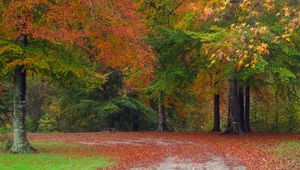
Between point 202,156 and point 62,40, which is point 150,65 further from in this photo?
point 202,156

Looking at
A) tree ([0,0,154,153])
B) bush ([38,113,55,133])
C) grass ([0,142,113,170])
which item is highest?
tree ([0,0,154,153])

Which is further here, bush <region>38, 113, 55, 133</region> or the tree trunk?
bush <region>38, 113, 55, 133</region>

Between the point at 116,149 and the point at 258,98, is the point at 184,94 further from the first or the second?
the point at 116,149

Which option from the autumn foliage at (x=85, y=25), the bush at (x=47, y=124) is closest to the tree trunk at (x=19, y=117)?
the autumn foliage at (x=85, y=25)

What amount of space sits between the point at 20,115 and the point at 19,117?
9cm

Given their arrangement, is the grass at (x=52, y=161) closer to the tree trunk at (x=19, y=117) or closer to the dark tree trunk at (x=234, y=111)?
the tree trunk at (x=19, y=117)

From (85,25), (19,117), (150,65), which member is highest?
(85,25)

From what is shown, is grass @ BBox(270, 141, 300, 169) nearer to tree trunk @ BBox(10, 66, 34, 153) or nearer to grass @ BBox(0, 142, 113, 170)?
grass @ BBox(0, 142, 113, 170)

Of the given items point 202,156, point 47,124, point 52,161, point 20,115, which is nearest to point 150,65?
point 202,156

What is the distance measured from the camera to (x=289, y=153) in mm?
17891

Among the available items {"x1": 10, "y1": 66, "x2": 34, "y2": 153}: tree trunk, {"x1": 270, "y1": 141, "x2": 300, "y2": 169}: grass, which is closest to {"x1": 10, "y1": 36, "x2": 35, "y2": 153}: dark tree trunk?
{"x1": 10, "y1": 66, "x2": 34, "y2": 153}: tree trunk

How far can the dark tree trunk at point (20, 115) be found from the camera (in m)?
19.3

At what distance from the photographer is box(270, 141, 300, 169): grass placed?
49.3 ft

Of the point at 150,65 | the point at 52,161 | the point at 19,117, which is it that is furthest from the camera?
the point at 150,65
